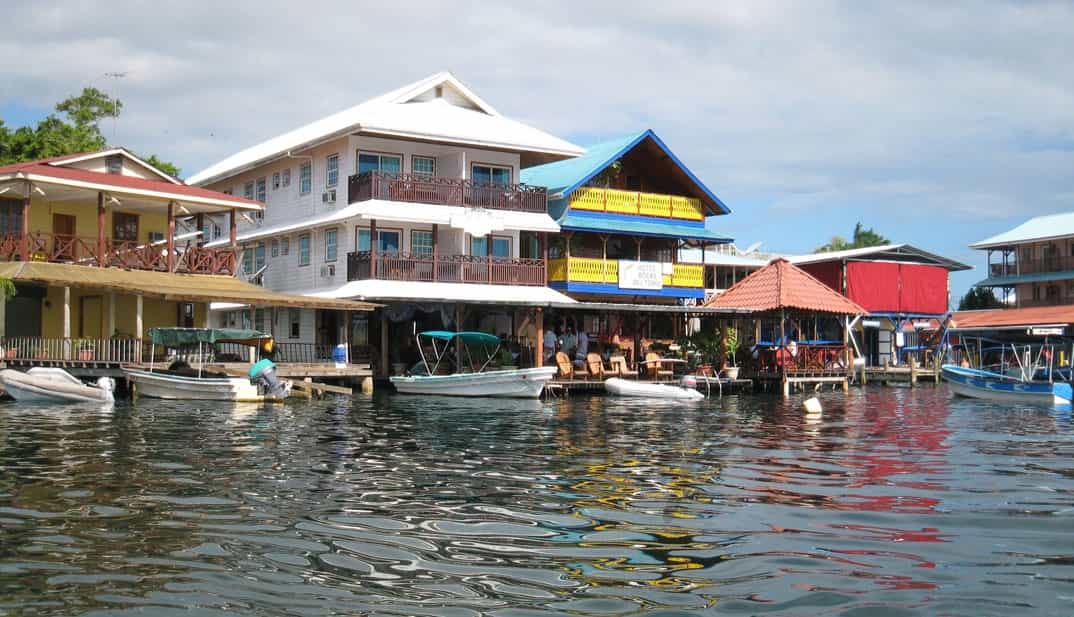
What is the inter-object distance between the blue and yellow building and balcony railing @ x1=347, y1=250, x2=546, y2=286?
203 centimetres

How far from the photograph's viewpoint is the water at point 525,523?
26.9 ft

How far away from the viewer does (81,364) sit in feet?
99.6

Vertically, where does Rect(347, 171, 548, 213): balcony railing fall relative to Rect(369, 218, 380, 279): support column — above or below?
above

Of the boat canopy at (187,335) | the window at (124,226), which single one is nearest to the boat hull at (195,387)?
the boat canopy at (187,335)

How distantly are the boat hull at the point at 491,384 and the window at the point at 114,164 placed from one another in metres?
12.7

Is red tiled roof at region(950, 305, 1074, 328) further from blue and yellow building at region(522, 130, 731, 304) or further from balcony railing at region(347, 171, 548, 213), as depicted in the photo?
balcony railing at region(347, 171, 548, 213)

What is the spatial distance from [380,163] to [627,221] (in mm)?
10490

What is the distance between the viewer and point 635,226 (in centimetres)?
4341

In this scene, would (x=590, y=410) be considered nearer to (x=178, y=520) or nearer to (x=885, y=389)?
(x=178, y=520)

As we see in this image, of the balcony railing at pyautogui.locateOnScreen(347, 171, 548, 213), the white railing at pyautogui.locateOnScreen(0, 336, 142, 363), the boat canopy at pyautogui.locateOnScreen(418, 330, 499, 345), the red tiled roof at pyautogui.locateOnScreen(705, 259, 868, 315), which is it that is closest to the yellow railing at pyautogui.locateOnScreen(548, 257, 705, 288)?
the balcony railing at pyautogui.locateOnScreen(347, 171, 548, 213)

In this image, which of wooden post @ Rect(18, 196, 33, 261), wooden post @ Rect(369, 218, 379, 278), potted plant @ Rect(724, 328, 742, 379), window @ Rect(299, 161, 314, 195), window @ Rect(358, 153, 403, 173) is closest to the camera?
wooden post @ Rect(18, 196, 33, 261)

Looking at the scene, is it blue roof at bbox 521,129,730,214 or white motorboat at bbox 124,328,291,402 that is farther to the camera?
blue roof at bbox 521,129,730,214

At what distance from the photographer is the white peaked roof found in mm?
38219

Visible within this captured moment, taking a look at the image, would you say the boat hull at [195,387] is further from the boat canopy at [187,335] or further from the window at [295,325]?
the window at [295,325]
